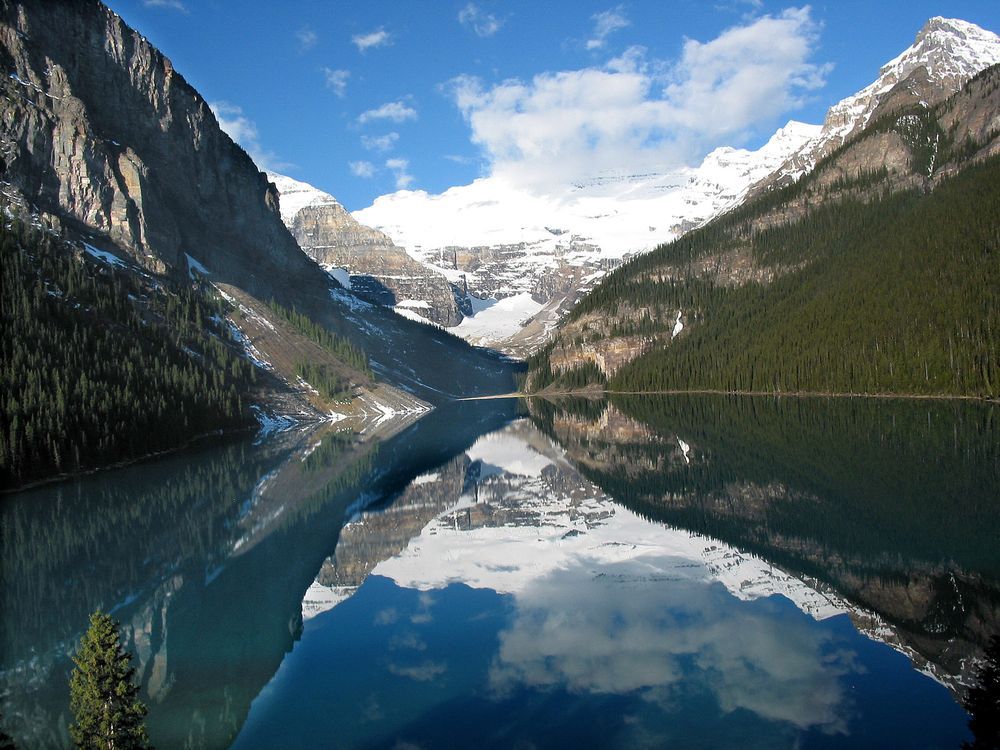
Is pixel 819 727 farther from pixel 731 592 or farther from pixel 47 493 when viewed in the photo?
pixel 47 493

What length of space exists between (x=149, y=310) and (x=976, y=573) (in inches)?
4516

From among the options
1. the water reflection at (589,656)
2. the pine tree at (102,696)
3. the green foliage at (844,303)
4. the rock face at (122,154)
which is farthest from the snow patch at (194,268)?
the pine tree at (102,696)

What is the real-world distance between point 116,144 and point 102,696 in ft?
484

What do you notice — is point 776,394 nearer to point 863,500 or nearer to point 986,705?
point 863,500

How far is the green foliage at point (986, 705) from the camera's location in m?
11.5

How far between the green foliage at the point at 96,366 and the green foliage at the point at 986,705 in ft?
179

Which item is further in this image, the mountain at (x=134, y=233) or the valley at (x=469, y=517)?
the mountain at (x=134, y=233)

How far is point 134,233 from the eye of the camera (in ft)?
422

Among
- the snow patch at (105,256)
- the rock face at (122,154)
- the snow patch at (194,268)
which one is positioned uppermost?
the rock face at (122,154)

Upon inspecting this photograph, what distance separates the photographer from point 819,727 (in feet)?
41.4

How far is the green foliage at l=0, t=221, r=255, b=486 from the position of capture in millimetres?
55000

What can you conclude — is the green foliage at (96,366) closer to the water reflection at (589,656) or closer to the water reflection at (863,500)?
the water reflection at (589,656)

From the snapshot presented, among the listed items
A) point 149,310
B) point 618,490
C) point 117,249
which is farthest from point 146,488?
point 117,249

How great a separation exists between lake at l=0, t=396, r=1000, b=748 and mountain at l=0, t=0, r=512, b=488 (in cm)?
3777
